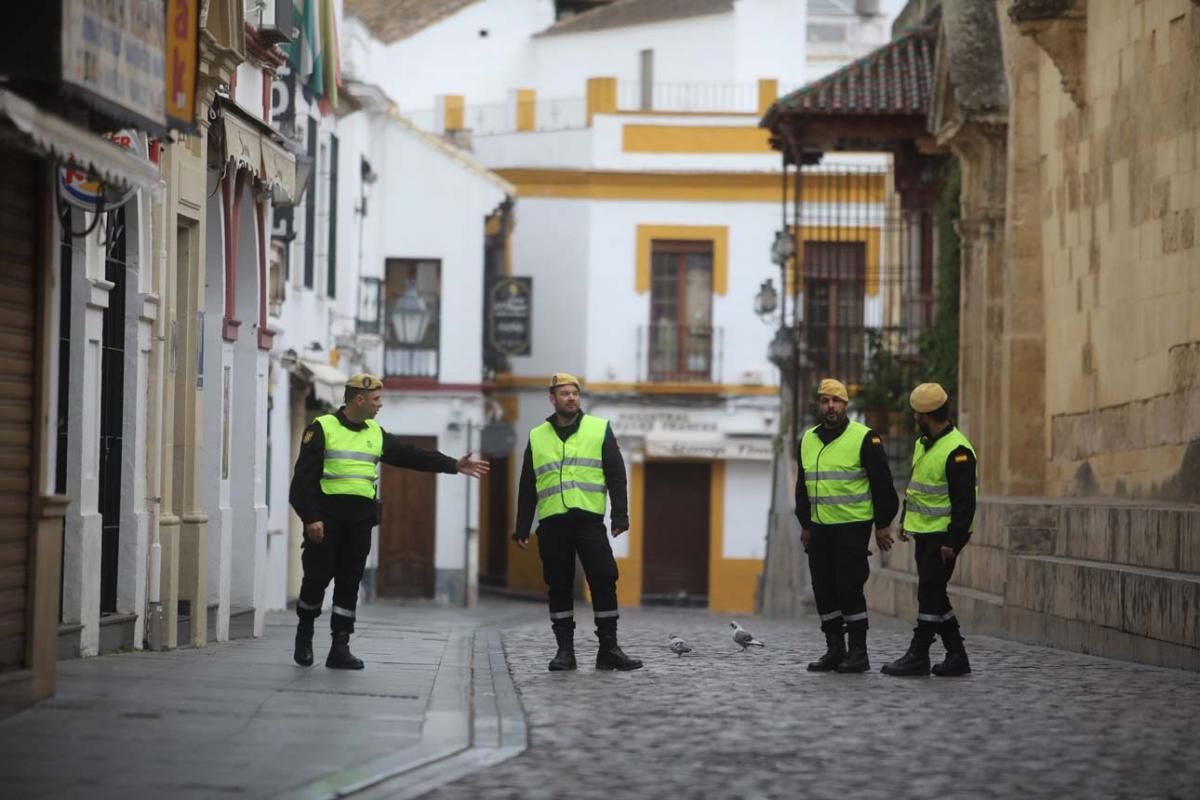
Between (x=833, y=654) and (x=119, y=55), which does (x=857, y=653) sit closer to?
(x=833, y=654)

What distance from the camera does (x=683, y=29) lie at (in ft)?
174

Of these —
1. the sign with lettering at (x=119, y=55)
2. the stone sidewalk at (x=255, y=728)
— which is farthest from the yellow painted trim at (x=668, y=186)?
the sign with lettering at (x=119, y=55)

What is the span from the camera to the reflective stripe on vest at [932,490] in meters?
15.2

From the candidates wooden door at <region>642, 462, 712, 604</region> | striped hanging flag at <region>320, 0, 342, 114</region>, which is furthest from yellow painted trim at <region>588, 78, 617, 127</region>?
striped hanging flag at <region>320, 0, 342, 114</region>

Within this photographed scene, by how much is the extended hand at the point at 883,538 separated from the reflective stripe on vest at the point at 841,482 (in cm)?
20

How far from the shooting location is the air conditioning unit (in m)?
21.4

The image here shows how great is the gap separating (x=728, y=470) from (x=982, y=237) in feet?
69.4

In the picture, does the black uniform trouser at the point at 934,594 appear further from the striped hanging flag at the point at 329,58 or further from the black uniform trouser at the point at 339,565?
the striped hanging flag at the point at 329,58

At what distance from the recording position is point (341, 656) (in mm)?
15438

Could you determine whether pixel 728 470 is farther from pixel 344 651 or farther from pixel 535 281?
pixel 344 651

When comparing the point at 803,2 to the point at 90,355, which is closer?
the point at 90,355

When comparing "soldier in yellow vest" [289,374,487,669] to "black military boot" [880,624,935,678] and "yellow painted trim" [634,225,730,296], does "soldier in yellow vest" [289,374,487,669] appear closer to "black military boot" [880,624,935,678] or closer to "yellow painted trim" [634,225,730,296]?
"black military boot" [880,624,935,678]

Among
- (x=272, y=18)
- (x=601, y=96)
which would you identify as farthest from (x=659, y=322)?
(x=272, y=18)

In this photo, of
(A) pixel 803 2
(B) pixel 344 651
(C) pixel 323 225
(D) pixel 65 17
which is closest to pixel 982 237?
(C) pixel 323 225
